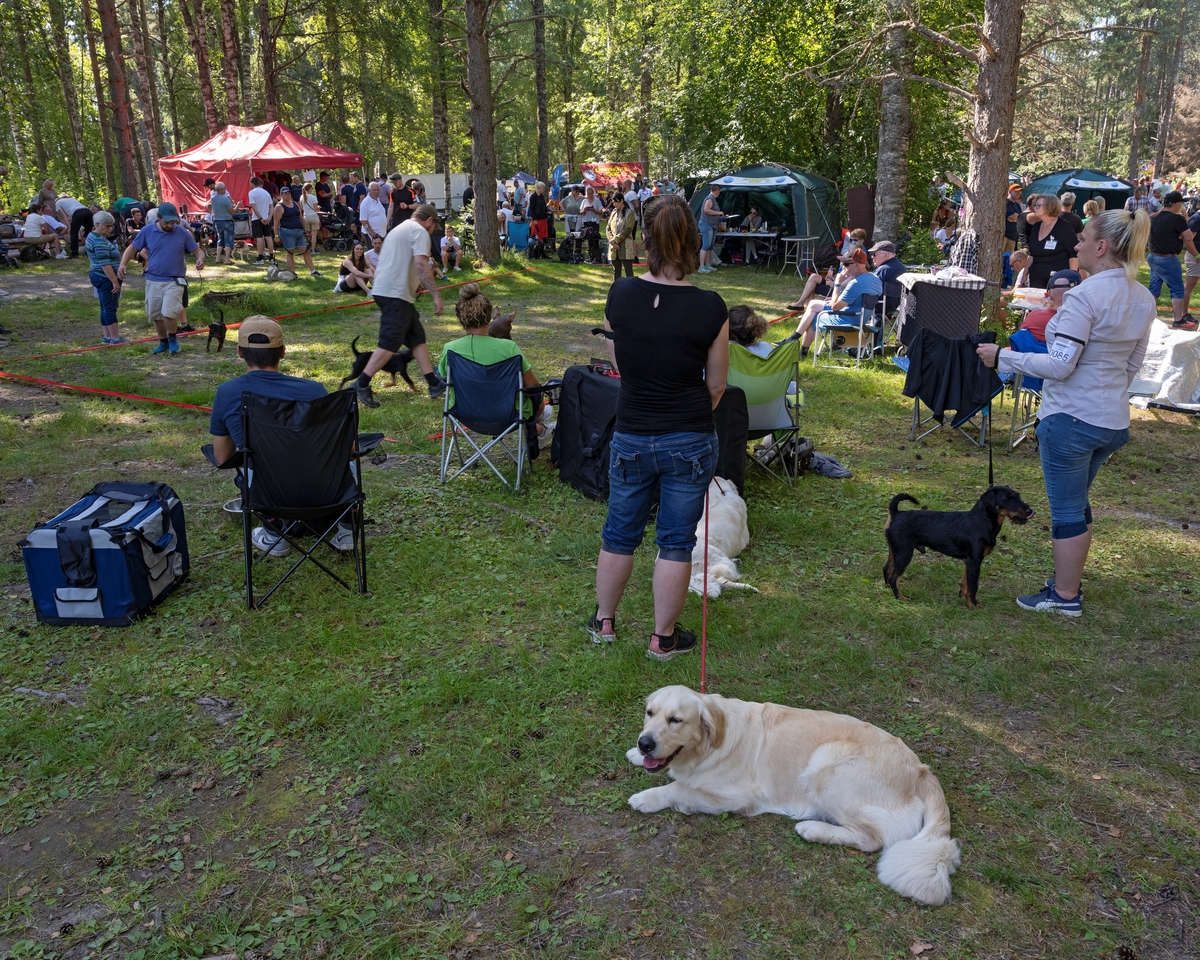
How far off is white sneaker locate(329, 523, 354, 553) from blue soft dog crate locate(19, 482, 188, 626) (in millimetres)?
820

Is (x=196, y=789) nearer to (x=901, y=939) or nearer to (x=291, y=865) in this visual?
(x=291, y=865)

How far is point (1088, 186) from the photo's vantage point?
21.8 metres

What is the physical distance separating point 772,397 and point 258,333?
121 inches

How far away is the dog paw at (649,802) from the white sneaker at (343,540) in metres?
2.47

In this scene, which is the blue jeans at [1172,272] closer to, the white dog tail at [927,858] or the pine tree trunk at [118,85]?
the white dog tail at [927,858]

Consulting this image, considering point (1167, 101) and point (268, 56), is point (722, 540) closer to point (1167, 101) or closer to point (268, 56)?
point (268, 56)

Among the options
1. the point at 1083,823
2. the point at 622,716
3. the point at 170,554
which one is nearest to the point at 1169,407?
the point at 1083,823

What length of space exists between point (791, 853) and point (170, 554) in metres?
3.20

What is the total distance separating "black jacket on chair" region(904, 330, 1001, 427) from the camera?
20.5ft

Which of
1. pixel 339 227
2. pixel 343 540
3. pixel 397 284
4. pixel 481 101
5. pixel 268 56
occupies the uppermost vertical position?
pixel 268 56

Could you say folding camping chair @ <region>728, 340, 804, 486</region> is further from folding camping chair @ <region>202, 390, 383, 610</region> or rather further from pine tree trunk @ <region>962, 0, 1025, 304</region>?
pine tree trunk @ <region>962, 0, 1025, 304</region>

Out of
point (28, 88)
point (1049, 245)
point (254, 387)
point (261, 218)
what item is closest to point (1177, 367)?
point (1049, 245)

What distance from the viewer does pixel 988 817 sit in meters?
2.75

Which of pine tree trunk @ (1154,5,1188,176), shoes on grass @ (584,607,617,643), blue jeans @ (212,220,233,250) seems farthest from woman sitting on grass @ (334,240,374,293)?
pine tree trunk @ (1154,5,1188,176)
